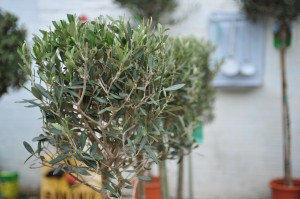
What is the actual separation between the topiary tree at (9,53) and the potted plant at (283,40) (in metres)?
2.75

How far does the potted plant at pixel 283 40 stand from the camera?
18.1 feet

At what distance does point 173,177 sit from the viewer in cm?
671

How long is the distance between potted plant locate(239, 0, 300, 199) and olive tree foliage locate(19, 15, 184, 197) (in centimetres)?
316

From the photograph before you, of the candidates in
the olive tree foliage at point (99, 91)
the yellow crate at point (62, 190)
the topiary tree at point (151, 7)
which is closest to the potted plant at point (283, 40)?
the topiary tree at point (151, 7)

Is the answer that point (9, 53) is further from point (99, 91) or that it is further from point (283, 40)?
point (283, 40)

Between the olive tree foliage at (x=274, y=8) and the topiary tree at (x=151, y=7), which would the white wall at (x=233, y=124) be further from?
the olive tree foliage at (x=274, y=8)

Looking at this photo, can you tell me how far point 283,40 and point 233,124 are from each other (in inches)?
50.5

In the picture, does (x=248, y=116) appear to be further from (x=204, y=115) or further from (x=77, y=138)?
(x=77, y=138)

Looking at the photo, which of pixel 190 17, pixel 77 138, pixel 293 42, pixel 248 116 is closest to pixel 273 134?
pixel 248 116

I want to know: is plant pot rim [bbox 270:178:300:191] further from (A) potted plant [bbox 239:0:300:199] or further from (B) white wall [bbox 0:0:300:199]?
(B) white wall [bbox 0:0:300:199]

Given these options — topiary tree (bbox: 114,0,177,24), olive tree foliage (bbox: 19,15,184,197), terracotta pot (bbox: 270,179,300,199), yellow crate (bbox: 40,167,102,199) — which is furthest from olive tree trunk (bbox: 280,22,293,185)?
olive tree foliage (bbox: 19,15,184,197)

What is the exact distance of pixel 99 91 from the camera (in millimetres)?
2547

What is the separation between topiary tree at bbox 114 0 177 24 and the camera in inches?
230

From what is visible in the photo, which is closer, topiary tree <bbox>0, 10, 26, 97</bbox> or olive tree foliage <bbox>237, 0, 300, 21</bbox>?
topiary tree <bbox>0, 10, 26, 97</bbox>
